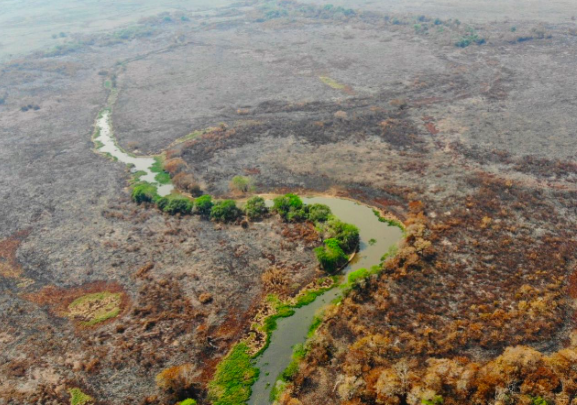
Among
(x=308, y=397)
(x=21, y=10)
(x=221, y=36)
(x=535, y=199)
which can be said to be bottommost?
(x=308, y=397)

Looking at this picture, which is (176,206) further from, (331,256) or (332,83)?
(332,83)

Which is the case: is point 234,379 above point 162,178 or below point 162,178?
below

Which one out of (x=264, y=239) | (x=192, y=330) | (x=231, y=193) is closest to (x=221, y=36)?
(x=231, y=193)

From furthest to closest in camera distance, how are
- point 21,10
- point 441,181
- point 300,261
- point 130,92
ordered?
point 21,10
point 130,92
point 441,181
point 300,261

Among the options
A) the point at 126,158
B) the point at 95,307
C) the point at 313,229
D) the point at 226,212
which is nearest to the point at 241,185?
the point at 226,212

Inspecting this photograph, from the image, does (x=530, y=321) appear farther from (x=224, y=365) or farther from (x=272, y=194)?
(x=272, y=194)
